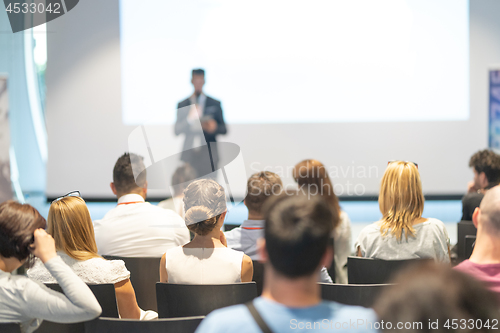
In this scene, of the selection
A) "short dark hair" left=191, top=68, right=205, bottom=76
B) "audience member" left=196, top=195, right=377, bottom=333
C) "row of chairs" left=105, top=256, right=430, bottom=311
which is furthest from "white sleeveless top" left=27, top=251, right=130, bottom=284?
"short dark hair" left=191, top=68, right=205, bottom=76

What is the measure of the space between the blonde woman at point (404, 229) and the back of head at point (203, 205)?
810mm

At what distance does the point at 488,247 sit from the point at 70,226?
1.49 m

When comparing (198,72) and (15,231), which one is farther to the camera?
(198,72)

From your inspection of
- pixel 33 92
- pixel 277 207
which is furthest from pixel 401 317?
pixel 33 92

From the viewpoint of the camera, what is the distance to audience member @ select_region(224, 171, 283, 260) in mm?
2080

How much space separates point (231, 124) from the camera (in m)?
5.86

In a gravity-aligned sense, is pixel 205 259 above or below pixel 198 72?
below

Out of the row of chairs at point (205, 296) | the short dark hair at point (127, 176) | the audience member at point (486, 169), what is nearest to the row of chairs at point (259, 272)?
the row of chairs at point (205, 296)

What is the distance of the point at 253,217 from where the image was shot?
2.19m

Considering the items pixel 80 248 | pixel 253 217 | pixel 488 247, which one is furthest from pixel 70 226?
pixel 488 247

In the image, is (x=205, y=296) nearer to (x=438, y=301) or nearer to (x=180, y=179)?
(x=438, y=301)

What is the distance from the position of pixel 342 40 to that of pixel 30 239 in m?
4.94

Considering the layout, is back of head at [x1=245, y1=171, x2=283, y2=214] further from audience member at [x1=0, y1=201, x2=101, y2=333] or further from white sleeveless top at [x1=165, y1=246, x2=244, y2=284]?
audience member at [x1=0, y1=201, x2=101, y2=333]

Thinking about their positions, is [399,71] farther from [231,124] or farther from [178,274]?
[178,274]
